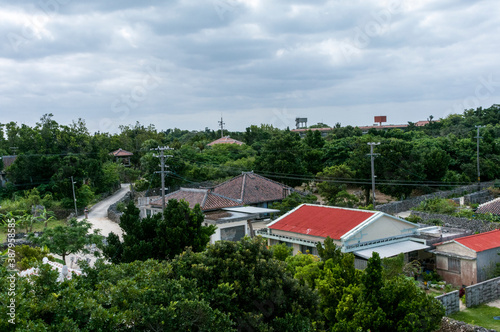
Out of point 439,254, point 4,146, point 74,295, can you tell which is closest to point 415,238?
point 439,254

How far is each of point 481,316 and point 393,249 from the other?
14.8ft

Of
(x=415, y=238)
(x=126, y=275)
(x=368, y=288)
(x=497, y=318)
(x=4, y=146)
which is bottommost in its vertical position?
(x=497, y=318)

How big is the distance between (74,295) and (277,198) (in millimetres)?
23956

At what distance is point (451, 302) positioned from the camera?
1362 cm

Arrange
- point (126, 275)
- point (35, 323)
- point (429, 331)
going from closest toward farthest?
point (35, 323), point (126, 275), point (429, 331)

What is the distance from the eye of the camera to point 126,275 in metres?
9.03

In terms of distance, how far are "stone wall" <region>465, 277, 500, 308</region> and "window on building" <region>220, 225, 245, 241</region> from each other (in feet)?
36.5

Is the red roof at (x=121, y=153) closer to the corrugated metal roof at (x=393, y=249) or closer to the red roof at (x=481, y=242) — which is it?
the corrugated metal roof at (x=393, y=249)

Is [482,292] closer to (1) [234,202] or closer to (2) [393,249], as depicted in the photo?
(2) [393,249]

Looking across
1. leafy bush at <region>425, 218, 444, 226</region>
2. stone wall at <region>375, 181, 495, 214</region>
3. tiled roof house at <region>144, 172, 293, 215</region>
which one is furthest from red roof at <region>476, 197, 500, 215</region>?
tiled roof house at <region>144, 172, 293, 215</region>

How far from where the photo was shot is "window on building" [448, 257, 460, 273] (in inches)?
653

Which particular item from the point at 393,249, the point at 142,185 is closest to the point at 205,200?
the point at 393,249

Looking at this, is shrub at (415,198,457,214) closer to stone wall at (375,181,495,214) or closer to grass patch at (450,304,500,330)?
stone wall at (375,181,495,214)

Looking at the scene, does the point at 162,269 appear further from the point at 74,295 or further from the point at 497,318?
the point at 497,318
